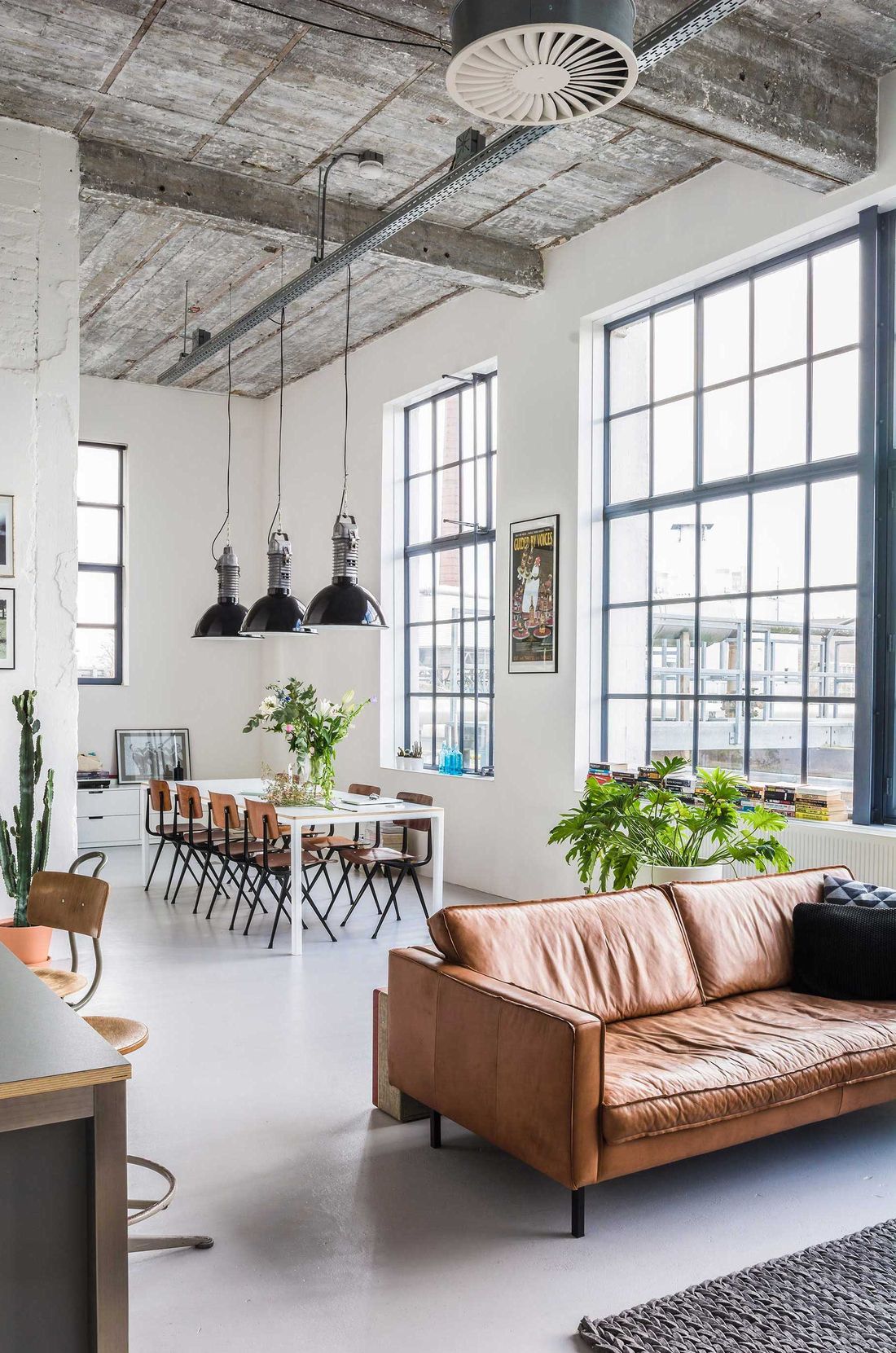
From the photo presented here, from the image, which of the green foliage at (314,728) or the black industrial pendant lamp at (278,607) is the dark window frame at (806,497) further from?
the black industrial pendant lamp at (278,607)

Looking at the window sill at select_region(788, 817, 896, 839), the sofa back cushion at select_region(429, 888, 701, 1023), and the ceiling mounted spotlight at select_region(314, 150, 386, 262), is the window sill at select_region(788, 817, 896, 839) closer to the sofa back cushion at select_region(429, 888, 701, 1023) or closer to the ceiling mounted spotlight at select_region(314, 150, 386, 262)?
the sofa back cushion at select_region(429, 888, 701, 1023)

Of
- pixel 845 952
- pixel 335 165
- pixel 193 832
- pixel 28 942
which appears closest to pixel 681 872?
pixel 845 952

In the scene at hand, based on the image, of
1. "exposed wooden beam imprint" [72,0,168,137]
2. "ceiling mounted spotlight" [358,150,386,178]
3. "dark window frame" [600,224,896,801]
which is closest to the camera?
"exposed wooden beam imprint" [72,0,168,137]

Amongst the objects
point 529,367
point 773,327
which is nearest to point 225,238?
point 529,367

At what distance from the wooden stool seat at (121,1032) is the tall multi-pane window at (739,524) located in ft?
12.9

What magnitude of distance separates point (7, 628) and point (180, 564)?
5492 millimetres

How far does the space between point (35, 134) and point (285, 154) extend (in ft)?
4.41

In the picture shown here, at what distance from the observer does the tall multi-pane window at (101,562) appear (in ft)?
36.1

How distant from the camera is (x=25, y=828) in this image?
5.60 m

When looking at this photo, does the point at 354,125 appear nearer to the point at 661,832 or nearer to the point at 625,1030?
the point at 661,832

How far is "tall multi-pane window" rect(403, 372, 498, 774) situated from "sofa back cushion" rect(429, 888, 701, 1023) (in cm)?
448

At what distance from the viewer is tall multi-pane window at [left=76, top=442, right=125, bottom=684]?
11.0 m

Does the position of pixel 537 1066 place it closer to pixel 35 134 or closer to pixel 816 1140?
pixel 816 1140

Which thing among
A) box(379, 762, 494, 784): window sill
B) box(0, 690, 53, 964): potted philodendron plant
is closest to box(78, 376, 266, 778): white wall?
box(379, 762, 494, 784): window sill
